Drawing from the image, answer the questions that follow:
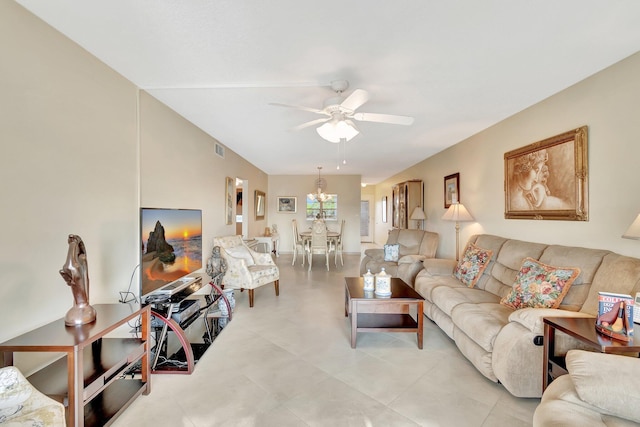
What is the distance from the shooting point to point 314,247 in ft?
20.0

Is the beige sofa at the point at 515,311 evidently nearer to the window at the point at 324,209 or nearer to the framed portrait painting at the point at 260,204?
the framed portrait painting at the point at 260,204

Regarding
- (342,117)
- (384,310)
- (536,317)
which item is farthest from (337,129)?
(536,317)

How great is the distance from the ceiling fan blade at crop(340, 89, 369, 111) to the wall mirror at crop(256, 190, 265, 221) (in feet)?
16.3

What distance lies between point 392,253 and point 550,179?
240 cm

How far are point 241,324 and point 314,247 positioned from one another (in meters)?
3.14

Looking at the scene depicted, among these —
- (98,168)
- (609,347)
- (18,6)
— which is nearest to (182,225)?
(98,168)

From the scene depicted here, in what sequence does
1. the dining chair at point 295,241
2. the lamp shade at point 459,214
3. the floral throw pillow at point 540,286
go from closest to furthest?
the floral throw pillow at point 540,286 < the lamp shade at point 459,214 < the dining chair at point 295,241

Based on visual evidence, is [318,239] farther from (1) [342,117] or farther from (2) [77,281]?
(2) [77,281]

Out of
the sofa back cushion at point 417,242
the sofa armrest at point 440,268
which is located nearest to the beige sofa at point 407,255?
the sofa back cushion at point 417,242

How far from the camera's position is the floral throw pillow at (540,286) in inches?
83.0

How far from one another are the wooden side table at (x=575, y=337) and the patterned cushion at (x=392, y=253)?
9.17 feet

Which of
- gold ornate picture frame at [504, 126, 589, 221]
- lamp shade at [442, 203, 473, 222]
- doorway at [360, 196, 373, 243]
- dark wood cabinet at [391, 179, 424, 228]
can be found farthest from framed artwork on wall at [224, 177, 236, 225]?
doorway at [360, 196, 373, 243]

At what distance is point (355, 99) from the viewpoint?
80.6 inches

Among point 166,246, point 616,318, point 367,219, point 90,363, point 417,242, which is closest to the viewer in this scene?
point 616,318
